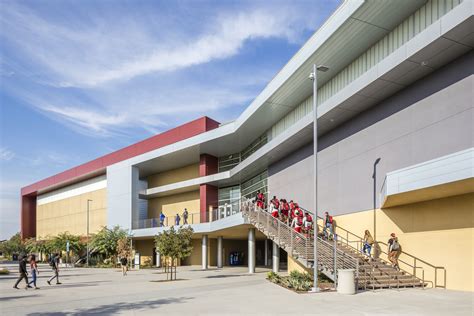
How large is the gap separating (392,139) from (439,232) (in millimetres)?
5047

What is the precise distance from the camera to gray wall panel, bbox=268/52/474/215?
17469mm

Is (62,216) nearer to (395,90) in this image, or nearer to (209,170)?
(209,170)

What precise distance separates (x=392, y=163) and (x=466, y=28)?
7407 millimetres

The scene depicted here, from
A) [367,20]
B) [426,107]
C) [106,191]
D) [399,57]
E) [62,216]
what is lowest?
[62,216]

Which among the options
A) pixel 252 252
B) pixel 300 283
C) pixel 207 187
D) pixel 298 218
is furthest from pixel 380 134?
pixel 207 187

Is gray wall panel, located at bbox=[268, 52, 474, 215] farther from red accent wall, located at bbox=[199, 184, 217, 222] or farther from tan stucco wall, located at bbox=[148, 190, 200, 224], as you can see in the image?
tan stucco wall, located at bbox=[148, 190, 200, 224]

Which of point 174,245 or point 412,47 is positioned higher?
point 412,47

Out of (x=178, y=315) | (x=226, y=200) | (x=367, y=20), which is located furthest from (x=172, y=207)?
(x=178, y=315)

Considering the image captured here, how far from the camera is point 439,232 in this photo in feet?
60.4

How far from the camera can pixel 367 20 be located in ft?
65.8

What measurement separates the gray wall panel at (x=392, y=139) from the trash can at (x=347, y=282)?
6322 millimetres

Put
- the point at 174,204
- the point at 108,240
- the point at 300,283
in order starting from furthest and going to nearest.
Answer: the point at 174,204 → the point at 108,240 → the point at 300,283

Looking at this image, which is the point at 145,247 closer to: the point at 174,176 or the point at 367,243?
the point at 174,176

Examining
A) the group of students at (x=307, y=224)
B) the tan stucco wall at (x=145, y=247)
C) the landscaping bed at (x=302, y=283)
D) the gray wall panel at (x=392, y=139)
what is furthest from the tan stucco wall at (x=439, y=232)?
the tan stucco wall at (x=145, y=247)
